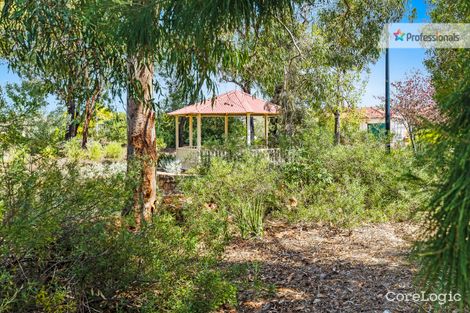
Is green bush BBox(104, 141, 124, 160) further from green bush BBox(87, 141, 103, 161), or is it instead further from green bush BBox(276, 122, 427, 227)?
green bush BBox(276, 122, 427, 227)

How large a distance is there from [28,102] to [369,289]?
2869mm

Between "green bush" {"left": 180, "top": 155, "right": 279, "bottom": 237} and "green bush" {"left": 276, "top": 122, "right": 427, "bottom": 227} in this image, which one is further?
"green bush" {"left": 276, "top": 122, "right": 427, "bottom": 227}

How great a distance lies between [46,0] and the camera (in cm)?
266

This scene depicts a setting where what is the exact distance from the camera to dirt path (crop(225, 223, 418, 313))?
3111 mm

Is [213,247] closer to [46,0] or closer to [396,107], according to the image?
[46,0]

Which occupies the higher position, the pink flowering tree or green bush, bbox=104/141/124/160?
the pink flowering tree

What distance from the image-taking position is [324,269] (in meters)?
3.81

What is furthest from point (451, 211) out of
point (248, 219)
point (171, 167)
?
Answer: point (171, 167)

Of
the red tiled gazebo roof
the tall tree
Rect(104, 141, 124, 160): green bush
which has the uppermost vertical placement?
the red tiled gazebo roof

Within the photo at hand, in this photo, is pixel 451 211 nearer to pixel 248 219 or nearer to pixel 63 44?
pixel 63 44

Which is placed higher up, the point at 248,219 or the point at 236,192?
the point at 236,192

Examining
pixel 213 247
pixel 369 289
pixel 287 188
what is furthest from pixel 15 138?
pixel 287 188

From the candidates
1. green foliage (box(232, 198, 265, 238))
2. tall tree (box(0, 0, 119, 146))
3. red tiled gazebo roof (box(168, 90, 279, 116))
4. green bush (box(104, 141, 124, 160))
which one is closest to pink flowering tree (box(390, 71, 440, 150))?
red tiled gazebo roof (box(168, 90, 279, 116))

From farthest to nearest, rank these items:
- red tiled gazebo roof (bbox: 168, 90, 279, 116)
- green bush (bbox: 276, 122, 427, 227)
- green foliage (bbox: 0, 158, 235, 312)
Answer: red tiled gazebo roof (bbox: 168, 90, 279, 116) < green bush (bbox: 276, 122, 427, 227) < green foliage (bbox: 0, 158, 235, 312)
